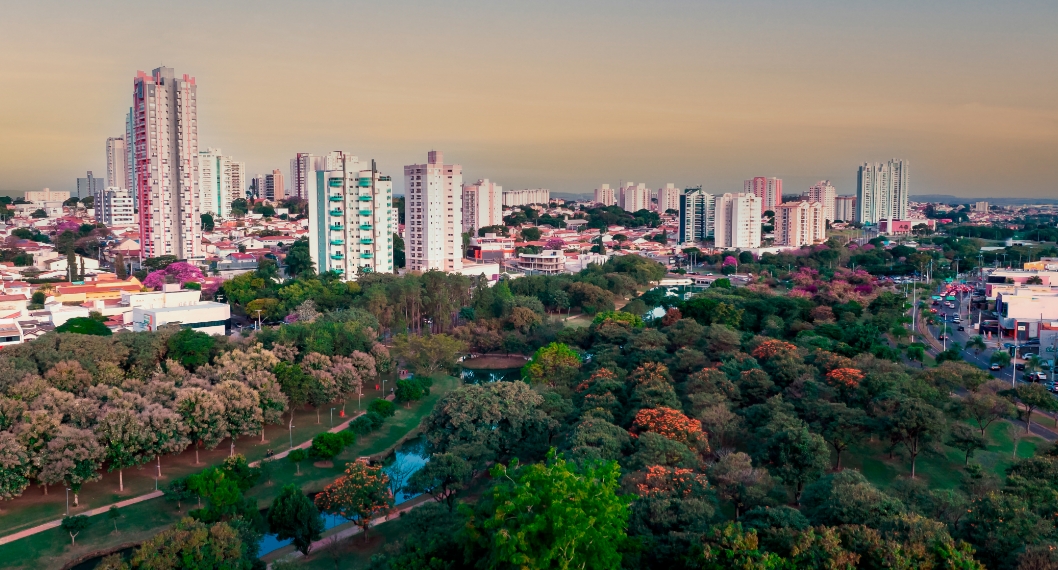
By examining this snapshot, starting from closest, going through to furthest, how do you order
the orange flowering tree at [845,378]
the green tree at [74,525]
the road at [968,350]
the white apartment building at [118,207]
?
the green tree at [74,525] < the orange flowering tree at [845,378] < the road at [968,350] < the white apartment building at [118,207]

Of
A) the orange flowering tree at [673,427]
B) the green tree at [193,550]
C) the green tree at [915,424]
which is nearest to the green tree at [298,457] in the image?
the green tree at [193,550]

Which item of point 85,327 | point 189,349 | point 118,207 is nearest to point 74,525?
point 189,349

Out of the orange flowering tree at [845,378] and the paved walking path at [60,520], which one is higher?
the orange flowering tree at [845,378]

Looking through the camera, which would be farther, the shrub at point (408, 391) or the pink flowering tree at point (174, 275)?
the pink flowering tree at point (174, 275)

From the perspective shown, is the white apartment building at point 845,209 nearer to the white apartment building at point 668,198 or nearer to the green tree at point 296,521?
the white apartment building at point 668,198

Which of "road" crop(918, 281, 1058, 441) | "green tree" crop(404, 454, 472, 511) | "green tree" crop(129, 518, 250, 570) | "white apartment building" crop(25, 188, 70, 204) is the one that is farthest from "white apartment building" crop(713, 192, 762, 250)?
"white apartment building" crop(25, 188, 70, 204)

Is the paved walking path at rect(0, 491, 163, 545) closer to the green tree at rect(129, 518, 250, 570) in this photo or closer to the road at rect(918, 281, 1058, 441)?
the green tree at rect(129, 518, 250, 570)

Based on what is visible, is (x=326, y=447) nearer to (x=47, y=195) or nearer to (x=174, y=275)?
(x=174, y=275)
